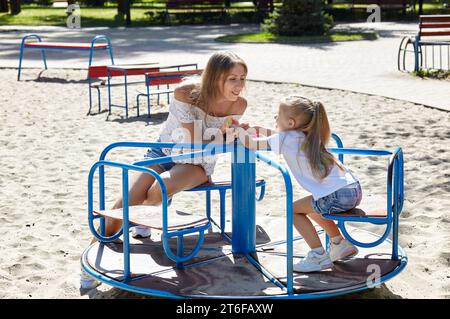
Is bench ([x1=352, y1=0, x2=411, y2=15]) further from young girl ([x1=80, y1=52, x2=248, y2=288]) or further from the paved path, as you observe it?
young girl ([x1=80, y1=52, x2=248, y2=288])

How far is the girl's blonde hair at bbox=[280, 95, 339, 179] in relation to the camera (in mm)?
3920

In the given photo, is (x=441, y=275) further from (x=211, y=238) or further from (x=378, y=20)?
(x=378, y=20)

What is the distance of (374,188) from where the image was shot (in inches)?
243

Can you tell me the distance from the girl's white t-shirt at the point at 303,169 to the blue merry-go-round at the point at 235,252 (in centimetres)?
12

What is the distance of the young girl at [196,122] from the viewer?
442 centimetres

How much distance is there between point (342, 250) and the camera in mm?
4066

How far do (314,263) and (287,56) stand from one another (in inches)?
489

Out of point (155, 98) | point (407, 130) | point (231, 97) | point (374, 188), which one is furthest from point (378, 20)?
point (231, 97)

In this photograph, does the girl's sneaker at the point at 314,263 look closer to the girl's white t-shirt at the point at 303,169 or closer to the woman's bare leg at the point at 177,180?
the girl's white t-shirt at the point at 303,169

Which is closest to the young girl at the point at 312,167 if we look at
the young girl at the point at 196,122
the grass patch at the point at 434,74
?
the young girl at the point at 196,122

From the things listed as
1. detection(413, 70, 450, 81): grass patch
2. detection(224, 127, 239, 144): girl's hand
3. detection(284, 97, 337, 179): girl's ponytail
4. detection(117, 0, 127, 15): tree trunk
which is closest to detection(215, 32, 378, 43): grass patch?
detection(413, 70, 450, 81): grass patch

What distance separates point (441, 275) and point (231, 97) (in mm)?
1532

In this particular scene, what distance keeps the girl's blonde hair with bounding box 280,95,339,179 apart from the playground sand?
2.30ft

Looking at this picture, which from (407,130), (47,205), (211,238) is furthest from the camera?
(407,130)
